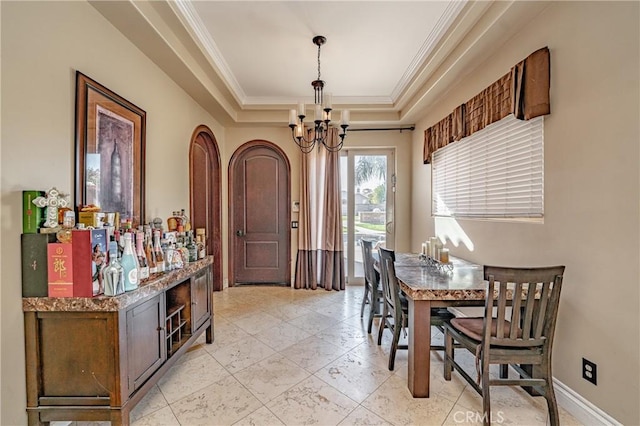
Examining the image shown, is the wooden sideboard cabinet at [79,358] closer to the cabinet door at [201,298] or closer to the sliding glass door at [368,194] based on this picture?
the cabinet door at [201,298]

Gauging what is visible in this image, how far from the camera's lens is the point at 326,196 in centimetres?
466

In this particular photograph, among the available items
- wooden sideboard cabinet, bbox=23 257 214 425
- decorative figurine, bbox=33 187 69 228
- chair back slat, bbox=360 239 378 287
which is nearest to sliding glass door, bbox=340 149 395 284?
chair back slat, bbox=360 239 378 287

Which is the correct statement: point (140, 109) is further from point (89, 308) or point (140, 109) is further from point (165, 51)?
point (89, 308)

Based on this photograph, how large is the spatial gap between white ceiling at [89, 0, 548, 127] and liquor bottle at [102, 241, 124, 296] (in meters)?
1.69

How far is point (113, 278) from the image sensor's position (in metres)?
1.58

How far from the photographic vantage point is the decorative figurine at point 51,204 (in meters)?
1.52

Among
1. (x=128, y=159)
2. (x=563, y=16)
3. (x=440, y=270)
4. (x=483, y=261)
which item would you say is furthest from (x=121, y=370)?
(x=563, y=16)

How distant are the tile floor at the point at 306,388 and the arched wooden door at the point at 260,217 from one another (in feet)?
5.64

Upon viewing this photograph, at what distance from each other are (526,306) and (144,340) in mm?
2323

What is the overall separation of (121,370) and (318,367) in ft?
4.58

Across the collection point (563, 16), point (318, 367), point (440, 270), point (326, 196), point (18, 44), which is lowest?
point (318, 367)

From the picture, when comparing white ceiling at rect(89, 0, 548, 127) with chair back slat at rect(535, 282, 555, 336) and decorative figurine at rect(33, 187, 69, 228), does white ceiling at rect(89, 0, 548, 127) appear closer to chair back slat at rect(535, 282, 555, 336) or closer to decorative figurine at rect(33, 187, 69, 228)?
decorative figurine at rect(33, 187, 69, 228)

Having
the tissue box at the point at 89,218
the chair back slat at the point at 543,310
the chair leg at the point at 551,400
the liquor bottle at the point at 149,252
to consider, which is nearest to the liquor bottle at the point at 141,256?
the liquor bottle at the point at 149,252

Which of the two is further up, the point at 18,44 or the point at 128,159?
the point at 18,44
